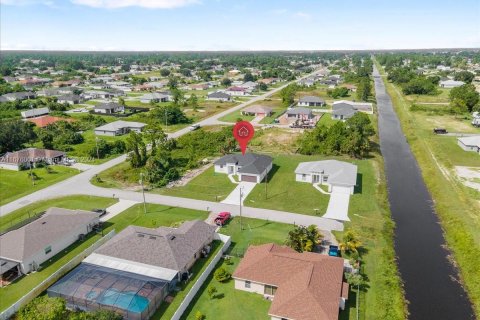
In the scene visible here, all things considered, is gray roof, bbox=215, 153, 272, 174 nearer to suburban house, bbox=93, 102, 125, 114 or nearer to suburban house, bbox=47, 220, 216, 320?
suburban house, bbox=47, 220, 216, 320

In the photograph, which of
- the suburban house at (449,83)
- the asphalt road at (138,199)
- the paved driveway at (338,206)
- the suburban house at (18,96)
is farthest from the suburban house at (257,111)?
the suburban house at (449,83)

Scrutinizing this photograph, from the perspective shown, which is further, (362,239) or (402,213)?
(402,213)

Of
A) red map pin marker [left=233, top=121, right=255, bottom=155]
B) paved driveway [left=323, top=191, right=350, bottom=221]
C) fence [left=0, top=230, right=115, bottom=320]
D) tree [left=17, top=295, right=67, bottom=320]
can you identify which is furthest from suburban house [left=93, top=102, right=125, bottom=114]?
tree [left=17, top=295, right=67, bottom=320]

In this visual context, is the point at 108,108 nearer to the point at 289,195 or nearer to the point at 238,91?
the point at 238,91

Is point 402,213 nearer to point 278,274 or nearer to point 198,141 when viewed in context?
point 278,274

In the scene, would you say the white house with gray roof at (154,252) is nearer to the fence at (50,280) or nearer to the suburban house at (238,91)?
the fence at (50,280)

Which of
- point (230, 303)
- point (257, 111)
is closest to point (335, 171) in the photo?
point (230, 303)

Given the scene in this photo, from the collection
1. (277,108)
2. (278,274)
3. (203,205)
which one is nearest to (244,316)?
(278,274)
